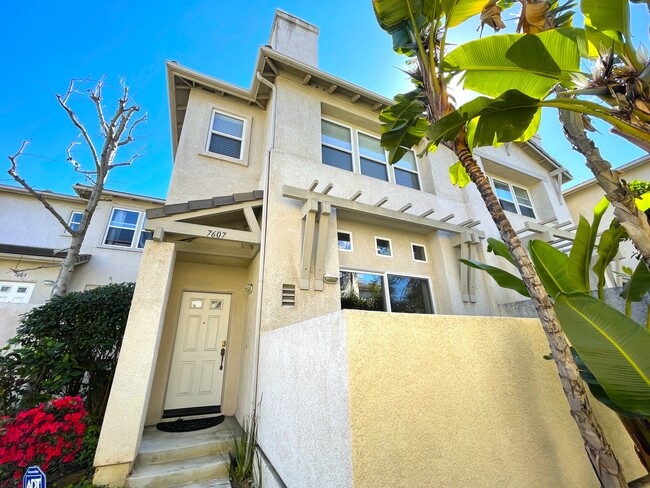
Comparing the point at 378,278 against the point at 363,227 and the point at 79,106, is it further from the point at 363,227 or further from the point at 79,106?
the point at 79,106

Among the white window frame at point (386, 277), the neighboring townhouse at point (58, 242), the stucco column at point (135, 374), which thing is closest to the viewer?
the stucco column at point (135, 374)

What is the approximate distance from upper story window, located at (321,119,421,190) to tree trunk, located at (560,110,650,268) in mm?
5042

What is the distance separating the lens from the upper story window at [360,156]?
7.57m

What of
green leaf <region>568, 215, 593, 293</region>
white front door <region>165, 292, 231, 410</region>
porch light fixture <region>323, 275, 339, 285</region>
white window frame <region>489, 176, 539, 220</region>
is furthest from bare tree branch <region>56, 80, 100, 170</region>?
white window frame <region>489, 176, 539, 220</region>

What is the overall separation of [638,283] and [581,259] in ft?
1.78

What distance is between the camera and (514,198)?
34.2 feet

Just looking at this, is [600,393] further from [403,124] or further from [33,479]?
[33,479]

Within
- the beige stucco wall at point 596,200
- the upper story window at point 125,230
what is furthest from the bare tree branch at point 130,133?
the beige stucco wall at point 596,200

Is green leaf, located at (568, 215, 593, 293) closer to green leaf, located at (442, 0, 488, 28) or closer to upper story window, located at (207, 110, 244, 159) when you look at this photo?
green leaf, located at (442, 0, 488, 28)

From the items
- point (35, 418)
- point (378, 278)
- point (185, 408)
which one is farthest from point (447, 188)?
point (35, 418)

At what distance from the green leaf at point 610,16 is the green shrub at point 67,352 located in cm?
798

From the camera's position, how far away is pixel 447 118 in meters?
2.52

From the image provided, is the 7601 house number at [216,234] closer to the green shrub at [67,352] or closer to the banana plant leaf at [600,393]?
the green shrub at [67,352]

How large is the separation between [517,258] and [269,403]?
373 cm
